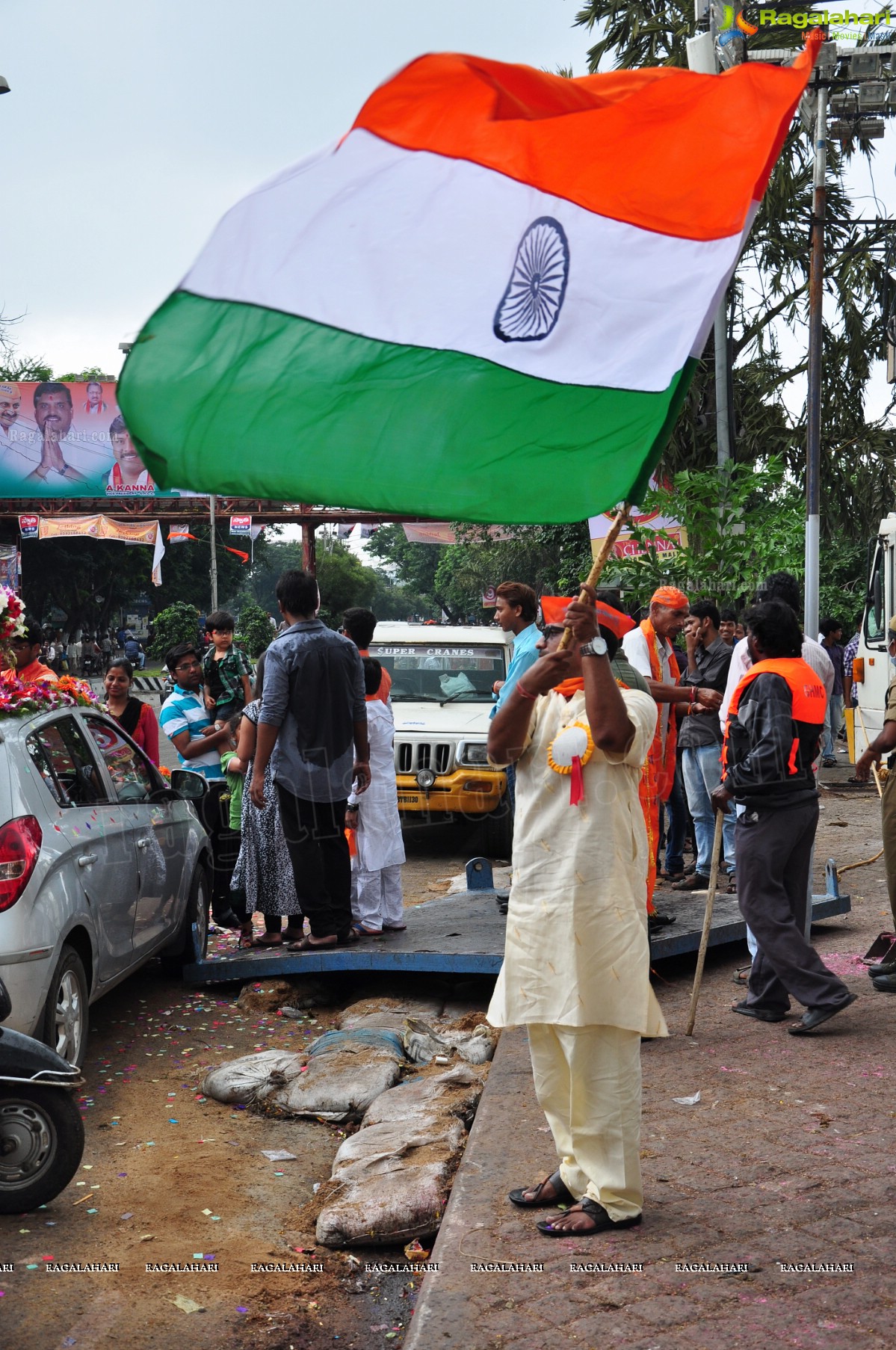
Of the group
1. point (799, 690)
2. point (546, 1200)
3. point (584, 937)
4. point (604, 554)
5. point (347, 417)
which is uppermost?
point (347, 417)

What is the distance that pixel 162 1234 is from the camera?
412cm

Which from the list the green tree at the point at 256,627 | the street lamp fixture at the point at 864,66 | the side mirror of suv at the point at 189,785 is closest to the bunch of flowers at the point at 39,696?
the side mirror of suv at the point at 189,785

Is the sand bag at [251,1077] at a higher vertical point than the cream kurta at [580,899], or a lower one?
lower

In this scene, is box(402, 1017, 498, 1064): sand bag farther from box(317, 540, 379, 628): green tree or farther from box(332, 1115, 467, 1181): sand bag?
box(317, 540, 379, 628): green tree

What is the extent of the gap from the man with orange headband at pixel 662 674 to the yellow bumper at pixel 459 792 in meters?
2.83

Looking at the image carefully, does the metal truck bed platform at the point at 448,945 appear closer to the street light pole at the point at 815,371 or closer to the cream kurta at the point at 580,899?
the cream kurta at the point at 580,899

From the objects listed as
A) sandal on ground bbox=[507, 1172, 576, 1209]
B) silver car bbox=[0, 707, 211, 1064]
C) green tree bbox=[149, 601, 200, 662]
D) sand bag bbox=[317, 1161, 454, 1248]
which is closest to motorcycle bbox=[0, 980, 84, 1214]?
silver car bbox=[0, 707, 211, 1064]

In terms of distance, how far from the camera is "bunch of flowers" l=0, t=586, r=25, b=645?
5727mm

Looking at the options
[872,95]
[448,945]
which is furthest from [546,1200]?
[872,95]

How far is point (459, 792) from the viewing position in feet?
35.4

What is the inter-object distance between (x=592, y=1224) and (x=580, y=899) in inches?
35.5

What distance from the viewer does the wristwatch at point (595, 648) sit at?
355 cm

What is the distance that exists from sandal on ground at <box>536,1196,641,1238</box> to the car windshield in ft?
27.0

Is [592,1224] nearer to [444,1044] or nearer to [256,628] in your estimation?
[444,1044]
